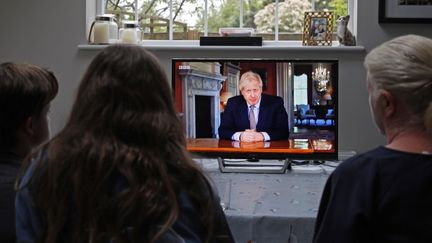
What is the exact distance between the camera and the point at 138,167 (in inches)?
40.3

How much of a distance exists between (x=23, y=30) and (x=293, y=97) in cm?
161

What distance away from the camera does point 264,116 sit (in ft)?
9.20

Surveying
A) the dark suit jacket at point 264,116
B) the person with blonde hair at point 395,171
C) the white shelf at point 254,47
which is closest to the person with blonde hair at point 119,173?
the person with blonde hair at point 395,171

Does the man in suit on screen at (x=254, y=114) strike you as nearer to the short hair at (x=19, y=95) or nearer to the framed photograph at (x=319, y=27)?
the framed photograph at (x=319, y=27)

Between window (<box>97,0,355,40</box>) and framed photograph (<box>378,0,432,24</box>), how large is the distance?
37 cm

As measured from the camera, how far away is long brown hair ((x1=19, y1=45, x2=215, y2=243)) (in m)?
1.01

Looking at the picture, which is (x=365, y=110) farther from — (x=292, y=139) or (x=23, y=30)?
(x=23, y=30)

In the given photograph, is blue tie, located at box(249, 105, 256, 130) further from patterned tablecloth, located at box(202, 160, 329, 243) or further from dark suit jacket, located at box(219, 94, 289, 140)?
patterned tablecloth, located at box(202, 160, 329, 243)

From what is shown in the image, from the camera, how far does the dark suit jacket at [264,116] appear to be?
2.80 m

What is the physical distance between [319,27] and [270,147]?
0.80m

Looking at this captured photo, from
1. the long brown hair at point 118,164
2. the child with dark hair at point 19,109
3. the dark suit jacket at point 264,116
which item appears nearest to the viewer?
the long brown hair at point 118,164

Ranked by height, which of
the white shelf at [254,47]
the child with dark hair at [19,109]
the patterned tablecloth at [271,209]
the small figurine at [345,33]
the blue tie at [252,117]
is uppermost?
the small figurine at [345,33]

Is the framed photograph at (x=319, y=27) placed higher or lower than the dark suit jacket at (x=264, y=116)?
higher

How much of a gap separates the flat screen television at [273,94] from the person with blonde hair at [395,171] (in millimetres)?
1604
